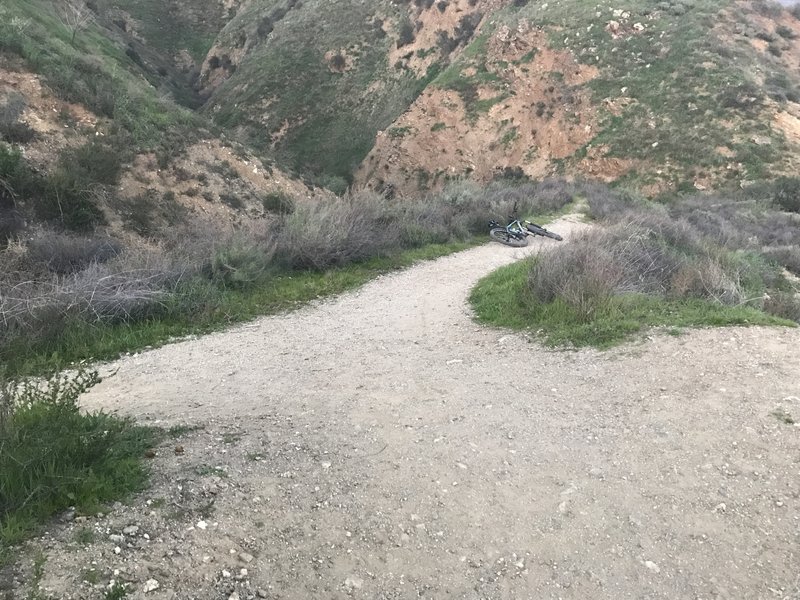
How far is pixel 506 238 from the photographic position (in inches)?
570

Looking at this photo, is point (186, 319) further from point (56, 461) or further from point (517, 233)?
point (517, 233)

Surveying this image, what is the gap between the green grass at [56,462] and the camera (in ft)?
8.89

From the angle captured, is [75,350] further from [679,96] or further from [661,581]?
[679,96]

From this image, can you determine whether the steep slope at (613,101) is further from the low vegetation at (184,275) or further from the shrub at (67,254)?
the shrub at (67,254)

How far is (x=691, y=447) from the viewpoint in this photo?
13.2 feet

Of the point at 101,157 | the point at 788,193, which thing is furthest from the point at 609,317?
the point at 788,193

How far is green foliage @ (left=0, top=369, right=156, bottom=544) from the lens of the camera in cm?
273

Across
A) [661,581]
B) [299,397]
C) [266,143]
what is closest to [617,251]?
[299,397]

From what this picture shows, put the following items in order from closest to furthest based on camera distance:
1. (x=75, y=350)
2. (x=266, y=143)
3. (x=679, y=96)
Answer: (x=75, y=350) < (x=679, y=96) < (x=266, y=143)

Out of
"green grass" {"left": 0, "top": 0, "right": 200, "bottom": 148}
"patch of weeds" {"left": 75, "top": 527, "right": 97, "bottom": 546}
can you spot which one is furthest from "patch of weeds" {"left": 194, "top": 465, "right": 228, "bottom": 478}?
"green grass" {"left": 0, "top": 0, "right": 200, "bottom": 148}

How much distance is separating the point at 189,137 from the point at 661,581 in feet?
73.1

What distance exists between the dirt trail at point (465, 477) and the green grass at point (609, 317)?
35 centimetres

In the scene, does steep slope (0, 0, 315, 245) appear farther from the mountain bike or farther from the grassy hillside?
the grassy hillside

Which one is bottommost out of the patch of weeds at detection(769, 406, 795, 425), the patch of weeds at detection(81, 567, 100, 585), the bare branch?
the patch of weeds at detection(769, 406, 795, 425)
